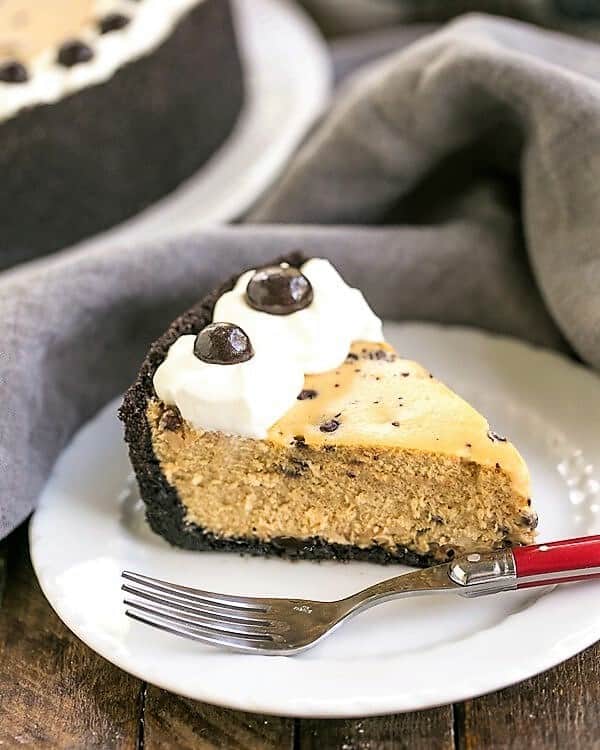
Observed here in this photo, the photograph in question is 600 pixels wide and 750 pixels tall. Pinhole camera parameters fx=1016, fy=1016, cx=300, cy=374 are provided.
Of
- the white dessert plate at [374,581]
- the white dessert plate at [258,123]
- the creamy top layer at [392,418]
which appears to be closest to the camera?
the white dessert plate at [374,581]

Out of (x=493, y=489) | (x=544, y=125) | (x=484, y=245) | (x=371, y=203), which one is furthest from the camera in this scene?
(x=371, y=203)

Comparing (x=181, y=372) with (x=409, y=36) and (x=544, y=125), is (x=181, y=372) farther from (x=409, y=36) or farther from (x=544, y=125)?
(x=409, y=36)

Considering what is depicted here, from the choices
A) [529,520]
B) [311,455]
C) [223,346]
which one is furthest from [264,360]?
[529,520]

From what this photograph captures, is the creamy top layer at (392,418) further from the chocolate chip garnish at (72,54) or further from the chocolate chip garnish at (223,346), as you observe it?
the chocolate chip garnish at (72,54)

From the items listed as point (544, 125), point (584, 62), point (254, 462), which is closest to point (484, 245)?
point (544, 125)

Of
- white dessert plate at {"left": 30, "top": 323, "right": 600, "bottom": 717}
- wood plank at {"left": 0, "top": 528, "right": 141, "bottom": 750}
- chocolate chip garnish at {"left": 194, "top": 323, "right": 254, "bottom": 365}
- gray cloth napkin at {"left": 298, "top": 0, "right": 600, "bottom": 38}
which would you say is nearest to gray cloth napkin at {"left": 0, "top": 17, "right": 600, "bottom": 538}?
white dessert plate at {"left": 30, "top": 323, "right": 600, "bottom": 717}

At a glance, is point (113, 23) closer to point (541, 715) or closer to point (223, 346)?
point (223, 346)

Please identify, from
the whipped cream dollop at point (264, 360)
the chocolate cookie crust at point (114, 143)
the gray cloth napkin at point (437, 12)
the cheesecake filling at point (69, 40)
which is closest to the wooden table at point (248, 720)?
the whipped cream dollop at point (264, 360)
